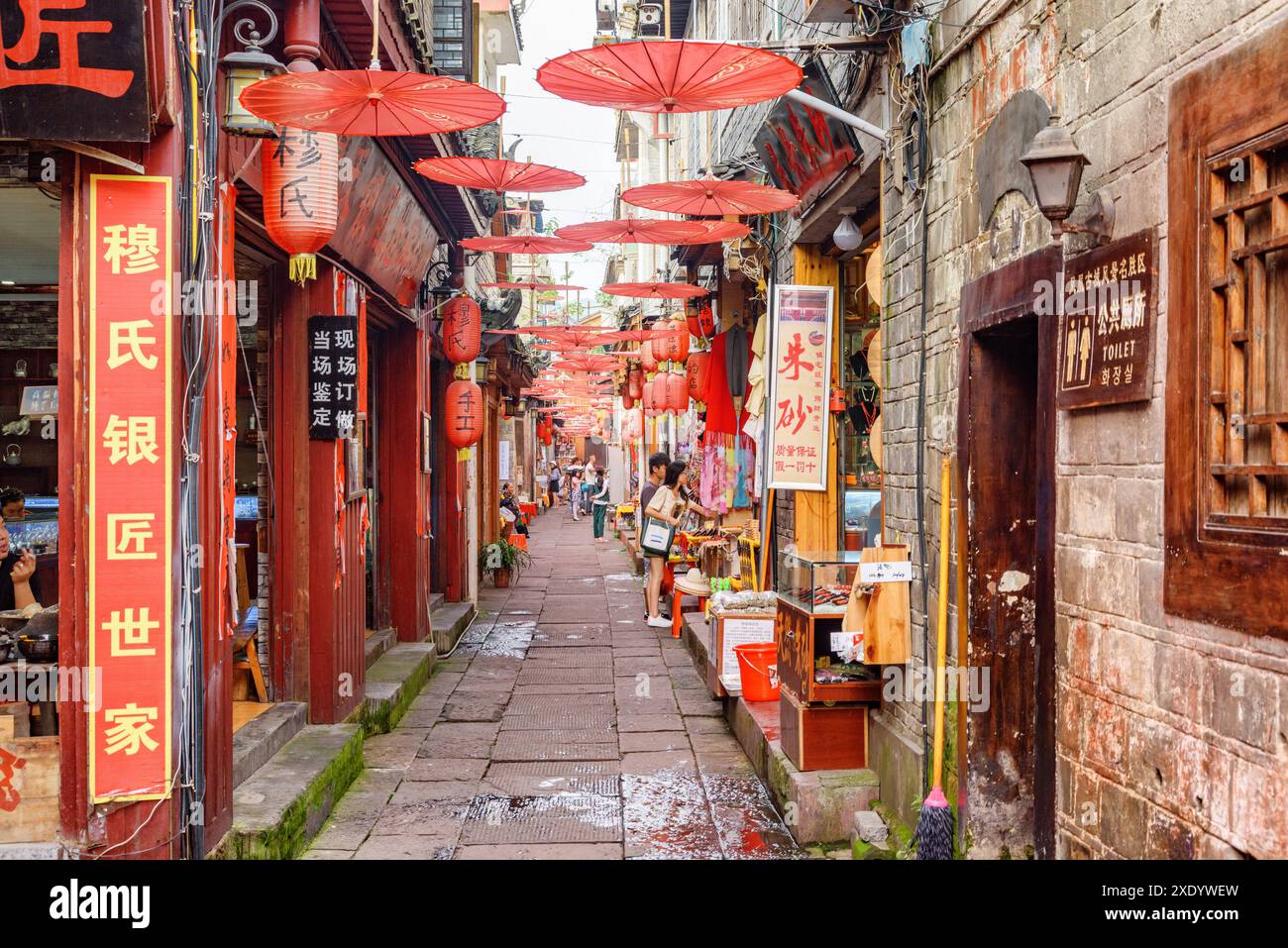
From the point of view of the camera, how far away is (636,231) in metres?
10.1

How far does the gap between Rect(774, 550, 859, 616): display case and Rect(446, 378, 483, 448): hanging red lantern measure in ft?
24.5

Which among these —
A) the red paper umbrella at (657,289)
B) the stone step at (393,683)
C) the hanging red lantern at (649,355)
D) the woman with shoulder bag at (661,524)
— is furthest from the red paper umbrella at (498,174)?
the hanging red lantern at (649,355)

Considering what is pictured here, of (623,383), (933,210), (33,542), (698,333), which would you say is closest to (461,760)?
(33,542)

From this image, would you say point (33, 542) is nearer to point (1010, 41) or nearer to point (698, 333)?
point (1010, 41)

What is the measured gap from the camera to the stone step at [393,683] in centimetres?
945

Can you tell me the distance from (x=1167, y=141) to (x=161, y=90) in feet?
13.8

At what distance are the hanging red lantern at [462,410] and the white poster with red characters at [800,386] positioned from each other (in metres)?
5.95

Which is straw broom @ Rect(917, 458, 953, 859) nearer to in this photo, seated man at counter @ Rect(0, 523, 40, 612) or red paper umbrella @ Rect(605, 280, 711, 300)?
seated man at counter @ Rect(0, 523, 40, 612)

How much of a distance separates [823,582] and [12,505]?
5.51m

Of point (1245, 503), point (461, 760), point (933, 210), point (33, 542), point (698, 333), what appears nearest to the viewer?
point (1245, 503)

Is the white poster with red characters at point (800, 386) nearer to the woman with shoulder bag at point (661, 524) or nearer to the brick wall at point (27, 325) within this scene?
the brick wall at point (27, 325)

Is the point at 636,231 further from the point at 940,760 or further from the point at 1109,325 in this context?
the point at 1109,325

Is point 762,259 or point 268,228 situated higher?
point 762,259

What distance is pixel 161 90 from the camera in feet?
16.7
